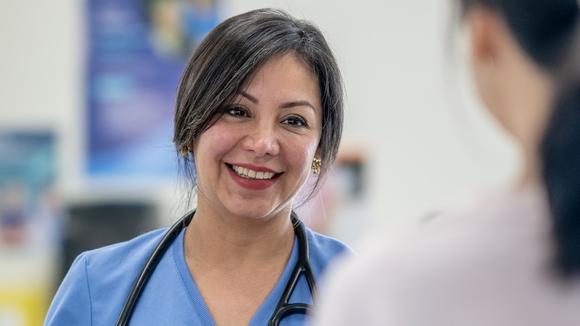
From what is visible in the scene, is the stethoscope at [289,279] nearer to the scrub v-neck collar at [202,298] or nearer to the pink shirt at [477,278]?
the scrub v-neck collar at [202,298]

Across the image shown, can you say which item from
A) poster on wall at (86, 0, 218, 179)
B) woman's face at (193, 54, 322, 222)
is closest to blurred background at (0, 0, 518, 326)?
poster on wall at (86, 0, 218, 179)

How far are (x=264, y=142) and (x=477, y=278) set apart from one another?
806 millimetres

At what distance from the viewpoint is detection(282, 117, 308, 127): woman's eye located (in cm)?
150

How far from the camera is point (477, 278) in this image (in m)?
0.68

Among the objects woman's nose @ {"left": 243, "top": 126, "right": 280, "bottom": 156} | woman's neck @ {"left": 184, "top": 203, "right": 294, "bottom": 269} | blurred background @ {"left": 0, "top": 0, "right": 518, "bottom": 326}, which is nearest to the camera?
woman's nose @ {"left": 243, "top": 126, "right": 280, "bottom": 156}

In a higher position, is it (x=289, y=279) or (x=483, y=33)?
(x=483, y=33)

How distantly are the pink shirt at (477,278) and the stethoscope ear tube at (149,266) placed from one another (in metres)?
0.87

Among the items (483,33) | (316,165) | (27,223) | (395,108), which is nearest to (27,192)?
(27,223)

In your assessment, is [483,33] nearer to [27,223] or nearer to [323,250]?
[323,250]

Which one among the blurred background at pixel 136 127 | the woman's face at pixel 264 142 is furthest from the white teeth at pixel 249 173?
the blurred background at pixel 136 127

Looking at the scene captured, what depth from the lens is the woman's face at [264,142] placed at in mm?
1479

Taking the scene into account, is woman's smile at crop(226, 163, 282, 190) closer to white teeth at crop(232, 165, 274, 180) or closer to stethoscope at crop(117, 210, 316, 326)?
white teeth at crop(232, 165, 274, 180)

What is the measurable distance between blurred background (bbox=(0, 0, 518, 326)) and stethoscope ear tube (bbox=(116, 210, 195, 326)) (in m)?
2.01

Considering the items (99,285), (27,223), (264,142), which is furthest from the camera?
(27,223)
